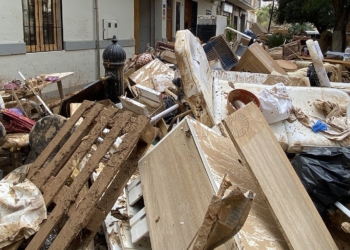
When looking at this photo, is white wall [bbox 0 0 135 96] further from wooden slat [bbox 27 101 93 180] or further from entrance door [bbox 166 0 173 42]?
wooden slat [bbox 27 101 93 180]

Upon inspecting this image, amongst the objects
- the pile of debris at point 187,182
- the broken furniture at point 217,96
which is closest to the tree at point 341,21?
the broken furniture at point 217,96

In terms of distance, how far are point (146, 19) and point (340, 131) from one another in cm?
930

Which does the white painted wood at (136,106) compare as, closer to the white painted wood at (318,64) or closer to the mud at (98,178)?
the mud at (98,178)

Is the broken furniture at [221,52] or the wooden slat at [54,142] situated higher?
the broken furniture at [221,52]

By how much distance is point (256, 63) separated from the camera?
493cm

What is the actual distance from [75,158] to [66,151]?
125mm

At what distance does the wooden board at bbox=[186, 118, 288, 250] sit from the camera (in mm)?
1614

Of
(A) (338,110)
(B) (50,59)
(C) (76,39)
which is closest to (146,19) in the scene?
(C) (76,39)

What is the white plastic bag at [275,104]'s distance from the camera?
318cm

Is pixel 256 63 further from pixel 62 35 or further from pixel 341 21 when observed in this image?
pixel 341 21

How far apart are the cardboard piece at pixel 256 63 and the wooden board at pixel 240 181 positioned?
2669mm

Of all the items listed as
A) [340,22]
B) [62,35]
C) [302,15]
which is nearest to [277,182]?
[62,35]

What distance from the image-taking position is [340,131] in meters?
3.23

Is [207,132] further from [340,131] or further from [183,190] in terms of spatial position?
[340,131]
